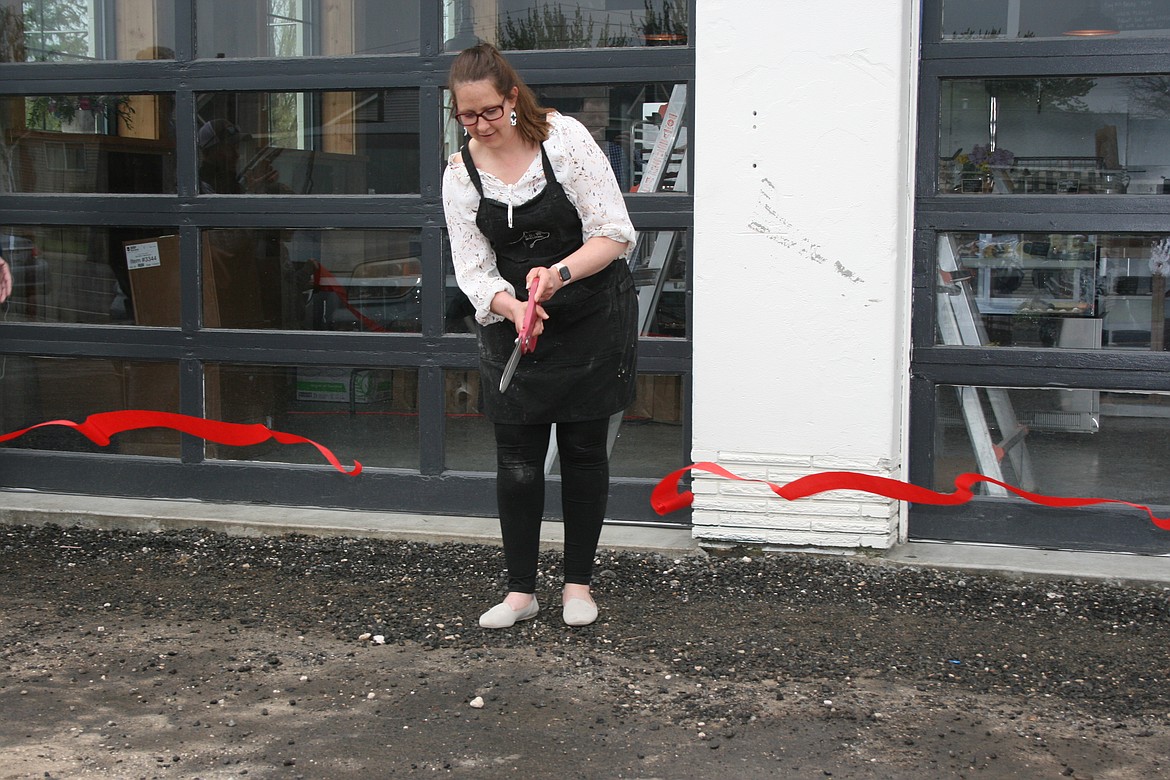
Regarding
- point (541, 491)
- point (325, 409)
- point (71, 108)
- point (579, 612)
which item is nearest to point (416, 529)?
point (325, 409)

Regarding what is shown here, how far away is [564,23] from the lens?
460 cm

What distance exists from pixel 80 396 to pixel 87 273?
0.51 meters

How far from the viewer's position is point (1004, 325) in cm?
437

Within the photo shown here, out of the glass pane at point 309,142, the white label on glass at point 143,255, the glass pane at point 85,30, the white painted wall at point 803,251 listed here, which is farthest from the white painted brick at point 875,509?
the glass pane at point 85,30

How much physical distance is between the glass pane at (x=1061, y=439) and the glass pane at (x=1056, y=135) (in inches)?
27.6

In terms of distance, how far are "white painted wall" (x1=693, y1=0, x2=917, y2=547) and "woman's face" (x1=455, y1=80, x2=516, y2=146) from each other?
1066 millimetres

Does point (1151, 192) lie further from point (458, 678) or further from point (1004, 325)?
point (458, 678)

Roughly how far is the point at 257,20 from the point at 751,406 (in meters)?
2.44

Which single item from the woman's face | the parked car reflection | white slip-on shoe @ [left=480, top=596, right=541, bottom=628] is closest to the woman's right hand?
the woman's face

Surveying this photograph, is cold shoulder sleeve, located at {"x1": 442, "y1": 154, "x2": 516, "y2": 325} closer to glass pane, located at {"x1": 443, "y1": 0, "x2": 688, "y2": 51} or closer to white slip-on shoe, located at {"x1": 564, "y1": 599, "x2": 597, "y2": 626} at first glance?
white slip-on shoe, located at {"x1": 564, "y1": 599, "x2": 597, "y2": 626}

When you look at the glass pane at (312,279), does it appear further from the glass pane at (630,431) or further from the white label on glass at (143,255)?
the glass pane at (630,431)

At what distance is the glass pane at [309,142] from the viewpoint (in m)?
4.77

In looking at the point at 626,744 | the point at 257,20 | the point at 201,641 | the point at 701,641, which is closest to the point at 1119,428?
the point at 701,641

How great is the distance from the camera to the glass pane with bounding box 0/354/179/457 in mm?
5148
